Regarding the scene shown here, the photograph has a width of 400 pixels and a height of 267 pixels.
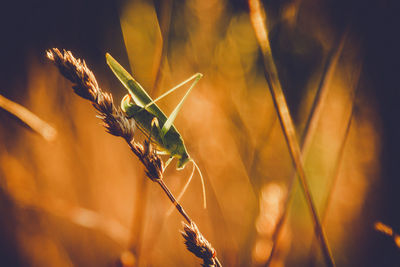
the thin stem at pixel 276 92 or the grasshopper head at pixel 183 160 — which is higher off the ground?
the thin stem at pixel 276 92

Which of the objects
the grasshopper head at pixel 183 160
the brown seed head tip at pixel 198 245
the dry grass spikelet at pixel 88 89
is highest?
the grasshopper head at pixel 183 160

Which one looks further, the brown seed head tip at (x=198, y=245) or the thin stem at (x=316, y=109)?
the thin stem at (x=316, y=109)

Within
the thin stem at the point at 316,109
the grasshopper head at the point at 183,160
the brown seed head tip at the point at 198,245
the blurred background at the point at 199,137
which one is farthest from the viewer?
the blurred background at the point at 199,137

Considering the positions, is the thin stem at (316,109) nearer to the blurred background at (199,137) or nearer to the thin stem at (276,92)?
the thin stem at (276,92)

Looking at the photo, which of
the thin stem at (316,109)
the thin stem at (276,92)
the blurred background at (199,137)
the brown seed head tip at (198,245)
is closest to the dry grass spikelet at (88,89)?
the brown seed head tip at (198,245)

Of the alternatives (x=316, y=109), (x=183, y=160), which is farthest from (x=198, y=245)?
(x=316, y=109)

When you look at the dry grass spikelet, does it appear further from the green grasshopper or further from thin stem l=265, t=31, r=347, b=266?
thin stem l=265, t=31, r=347, b=266

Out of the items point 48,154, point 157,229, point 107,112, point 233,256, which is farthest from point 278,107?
point 48,154

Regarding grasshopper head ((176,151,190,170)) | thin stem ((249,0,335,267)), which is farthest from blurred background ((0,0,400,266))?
thin stem ((249,0,335,267))
